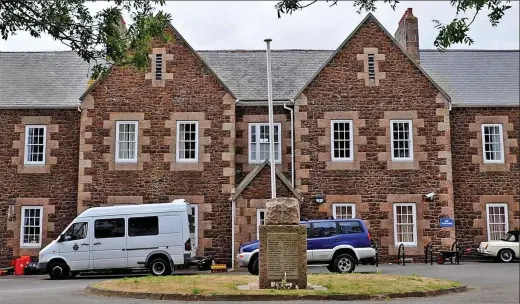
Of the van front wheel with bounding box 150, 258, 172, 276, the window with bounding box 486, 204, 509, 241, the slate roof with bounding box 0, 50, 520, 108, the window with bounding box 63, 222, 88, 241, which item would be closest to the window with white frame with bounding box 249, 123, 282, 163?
the slate roof with bounding box 0, 50, 520, 108

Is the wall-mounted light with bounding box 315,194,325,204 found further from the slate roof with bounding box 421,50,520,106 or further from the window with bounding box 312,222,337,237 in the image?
the slate roof with bounding box 421,50,520,106

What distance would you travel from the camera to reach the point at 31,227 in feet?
85.7

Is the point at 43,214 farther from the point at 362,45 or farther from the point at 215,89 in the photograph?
the point at 362,45

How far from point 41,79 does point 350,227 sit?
17.0 m

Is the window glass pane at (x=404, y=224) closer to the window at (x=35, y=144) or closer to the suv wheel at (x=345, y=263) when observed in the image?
the suv wheel at (x=345, y=263)

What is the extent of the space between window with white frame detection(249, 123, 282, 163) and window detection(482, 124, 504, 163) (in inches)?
367

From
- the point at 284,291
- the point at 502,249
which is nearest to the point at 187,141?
the point at 284,291

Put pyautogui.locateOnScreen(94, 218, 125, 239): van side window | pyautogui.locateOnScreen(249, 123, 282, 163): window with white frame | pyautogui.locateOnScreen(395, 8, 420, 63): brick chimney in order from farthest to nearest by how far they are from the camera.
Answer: pyautogui.locateOnScreen(395, 8, 420, 63): brick chimney → pyautogui.locateOnScreen(249, 123, 282, 163): window with white frame → pyautogui.locateOnScreen(94, 218, 125, 239): van side window

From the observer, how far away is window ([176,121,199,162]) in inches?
1029

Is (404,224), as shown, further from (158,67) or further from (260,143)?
(158,67)

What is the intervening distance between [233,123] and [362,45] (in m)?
6.77

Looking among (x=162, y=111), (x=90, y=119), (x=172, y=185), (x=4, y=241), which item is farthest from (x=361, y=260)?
(x=4, y=241)

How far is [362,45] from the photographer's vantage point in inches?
1054

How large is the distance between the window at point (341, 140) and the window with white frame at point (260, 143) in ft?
7.97
